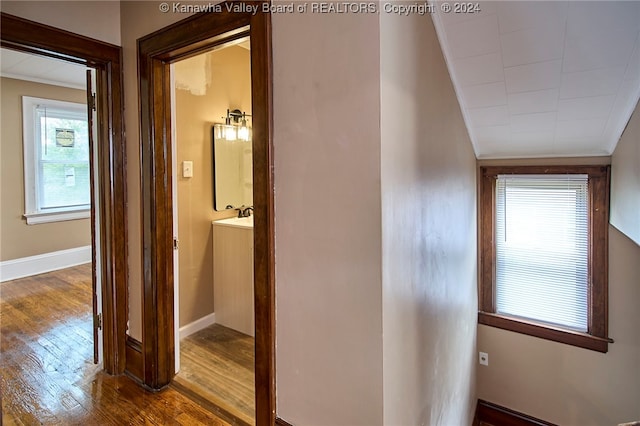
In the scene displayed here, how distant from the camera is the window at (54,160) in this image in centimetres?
456

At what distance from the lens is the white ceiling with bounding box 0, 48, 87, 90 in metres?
3.72

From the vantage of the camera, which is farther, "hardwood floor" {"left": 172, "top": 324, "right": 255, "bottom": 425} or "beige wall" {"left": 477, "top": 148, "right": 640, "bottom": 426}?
"beige wall" {"left": 477, "top": 148, "right": 640, "bottom": 426}

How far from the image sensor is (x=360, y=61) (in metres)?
1.25

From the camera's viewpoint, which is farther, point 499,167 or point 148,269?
point 499,167

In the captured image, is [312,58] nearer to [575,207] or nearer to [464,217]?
[464,217]

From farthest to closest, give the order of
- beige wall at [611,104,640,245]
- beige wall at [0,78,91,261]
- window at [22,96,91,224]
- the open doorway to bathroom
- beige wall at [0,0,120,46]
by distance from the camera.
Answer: window at [22,96,91,224] < beige wall at [0,78,91,261] < the open doorway to bathroom < beige wall at [611,104,640,245] < beige wall at [0,0,120,46]

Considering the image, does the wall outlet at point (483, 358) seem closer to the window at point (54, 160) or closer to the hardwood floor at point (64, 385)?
Result: the hardwood floor at point (64, 385)

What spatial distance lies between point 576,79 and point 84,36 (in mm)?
2632

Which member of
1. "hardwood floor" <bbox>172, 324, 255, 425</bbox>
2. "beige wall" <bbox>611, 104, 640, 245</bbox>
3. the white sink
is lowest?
"hardwood floor" <bbox>172, 324, 255, 425</bbox>

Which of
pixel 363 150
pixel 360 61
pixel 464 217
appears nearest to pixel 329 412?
pixel 363 150

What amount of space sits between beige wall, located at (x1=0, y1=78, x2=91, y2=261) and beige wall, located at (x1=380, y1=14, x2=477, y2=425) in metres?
4.97

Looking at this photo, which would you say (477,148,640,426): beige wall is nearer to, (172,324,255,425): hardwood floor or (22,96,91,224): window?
(172,324,255,425): hardwood floor

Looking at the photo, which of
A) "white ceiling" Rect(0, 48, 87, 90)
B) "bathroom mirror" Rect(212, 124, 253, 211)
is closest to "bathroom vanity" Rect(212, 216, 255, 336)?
"bathroom mirror" Rect(212, 124, 253, 211)

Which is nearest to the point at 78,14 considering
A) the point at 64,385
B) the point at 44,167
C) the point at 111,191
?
the point at 111,191
